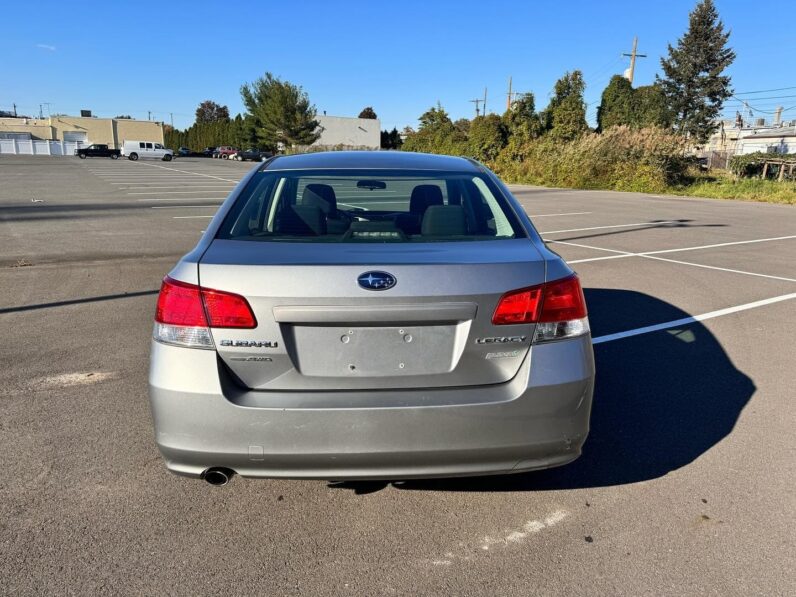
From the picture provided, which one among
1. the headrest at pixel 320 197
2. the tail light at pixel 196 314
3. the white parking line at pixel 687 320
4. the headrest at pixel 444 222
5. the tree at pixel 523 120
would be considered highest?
the tree at pixel 523 120

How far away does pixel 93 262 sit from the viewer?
866 cm

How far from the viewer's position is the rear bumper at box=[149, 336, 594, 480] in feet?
7.63

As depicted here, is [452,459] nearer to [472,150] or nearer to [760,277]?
[760,277]

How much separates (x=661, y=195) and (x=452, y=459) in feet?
89.8

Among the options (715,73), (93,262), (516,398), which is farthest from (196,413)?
(715,73)

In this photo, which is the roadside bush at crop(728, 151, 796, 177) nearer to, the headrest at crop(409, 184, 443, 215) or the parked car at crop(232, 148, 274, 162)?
the headrest at crop(409, 184, 443, 215)

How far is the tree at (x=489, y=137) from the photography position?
39.1 meters

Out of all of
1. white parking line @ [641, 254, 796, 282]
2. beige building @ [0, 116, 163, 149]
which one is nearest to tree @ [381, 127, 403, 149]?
beige building @ [0, 116, 163, 149]

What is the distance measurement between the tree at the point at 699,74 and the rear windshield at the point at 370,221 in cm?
4728

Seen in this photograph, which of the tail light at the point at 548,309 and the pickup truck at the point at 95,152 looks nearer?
the tail light at the point at 548,309

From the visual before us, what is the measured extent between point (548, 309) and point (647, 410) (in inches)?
75.8

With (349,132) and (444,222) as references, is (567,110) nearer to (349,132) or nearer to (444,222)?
(444,222)

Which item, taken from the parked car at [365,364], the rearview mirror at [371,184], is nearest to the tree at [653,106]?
the rearview mirror at [371,184]

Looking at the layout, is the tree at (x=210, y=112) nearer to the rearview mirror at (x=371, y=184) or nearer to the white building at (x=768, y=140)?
the white building at (x=768, y=140)
